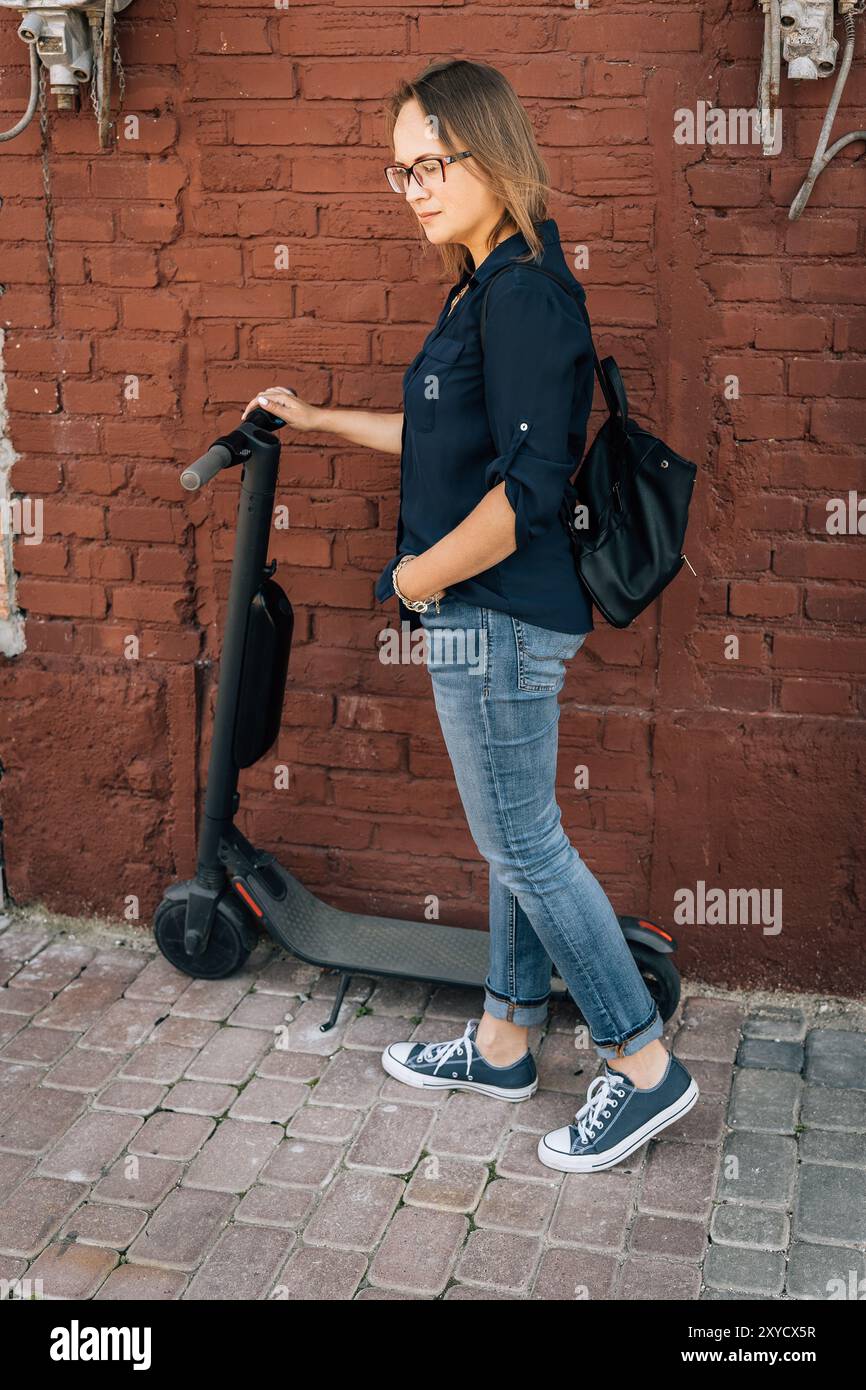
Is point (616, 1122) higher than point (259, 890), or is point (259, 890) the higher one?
point (259, 890)

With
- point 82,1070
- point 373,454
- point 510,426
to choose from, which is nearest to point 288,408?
point 373,454

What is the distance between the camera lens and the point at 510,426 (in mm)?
2723

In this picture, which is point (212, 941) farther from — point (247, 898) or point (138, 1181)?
point (138, 1181)

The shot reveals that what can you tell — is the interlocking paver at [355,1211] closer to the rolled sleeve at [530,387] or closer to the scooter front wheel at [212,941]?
the scooter front wheel at [212,941]

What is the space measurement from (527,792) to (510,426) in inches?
30.4

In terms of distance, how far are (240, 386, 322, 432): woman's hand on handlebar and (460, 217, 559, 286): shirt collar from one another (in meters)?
0.64

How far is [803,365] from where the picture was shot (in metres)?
3.48

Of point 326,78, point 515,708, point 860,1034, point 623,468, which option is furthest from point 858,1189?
point 326,78

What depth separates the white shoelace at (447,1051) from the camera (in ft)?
11.4

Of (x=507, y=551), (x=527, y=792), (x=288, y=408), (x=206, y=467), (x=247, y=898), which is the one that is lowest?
(x=247, y=898)

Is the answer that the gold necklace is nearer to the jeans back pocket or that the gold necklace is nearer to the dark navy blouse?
the dark navy blouse

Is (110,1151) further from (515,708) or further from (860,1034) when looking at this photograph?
(860,1034)

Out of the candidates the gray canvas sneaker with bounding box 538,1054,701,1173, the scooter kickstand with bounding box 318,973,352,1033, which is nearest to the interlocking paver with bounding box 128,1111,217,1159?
the scooter kickstand with bounding box 318,973,352,1033

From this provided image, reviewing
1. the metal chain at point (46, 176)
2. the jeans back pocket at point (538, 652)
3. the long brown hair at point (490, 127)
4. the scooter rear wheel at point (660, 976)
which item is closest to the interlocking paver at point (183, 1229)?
the scooter rear wheel at point (660, 976)
